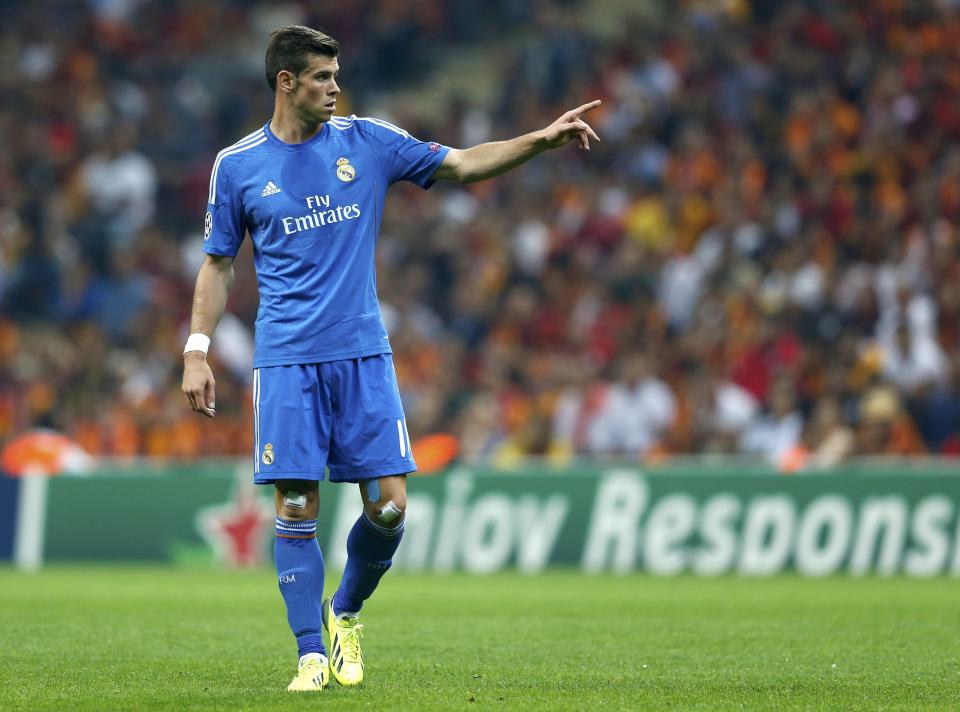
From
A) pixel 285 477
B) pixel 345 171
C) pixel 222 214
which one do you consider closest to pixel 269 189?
pixel 222 214

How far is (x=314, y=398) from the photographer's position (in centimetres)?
659

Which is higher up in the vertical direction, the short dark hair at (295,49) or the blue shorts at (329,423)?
the short dark hair at (295,49)

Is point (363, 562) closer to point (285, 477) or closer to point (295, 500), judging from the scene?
point (295, 500)

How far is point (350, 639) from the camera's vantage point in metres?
6.77

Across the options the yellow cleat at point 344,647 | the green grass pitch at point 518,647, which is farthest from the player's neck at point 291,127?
the green grass pitch at point 518,647

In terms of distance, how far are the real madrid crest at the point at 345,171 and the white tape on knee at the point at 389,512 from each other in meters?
1.32

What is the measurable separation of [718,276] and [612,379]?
5.36 feet

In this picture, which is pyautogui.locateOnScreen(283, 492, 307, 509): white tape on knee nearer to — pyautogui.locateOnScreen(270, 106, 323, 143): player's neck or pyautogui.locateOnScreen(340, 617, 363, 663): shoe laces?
pyautogui.locateOnScreen(340, 617, 363, 663): shoe laces

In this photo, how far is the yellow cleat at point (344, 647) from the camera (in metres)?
6.61

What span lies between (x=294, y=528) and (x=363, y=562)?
405 millimetres

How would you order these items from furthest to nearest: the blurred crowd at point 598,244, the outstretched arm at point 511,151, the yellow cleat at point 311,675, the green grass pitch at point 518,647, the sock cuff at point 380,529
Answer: the blurred crowd at point 598,244 < the sock cuff at point 380,529 < the outstretched arm at point 511,151 < the yellow cleat at point 311,675 < the green grass pitch at point 518,647

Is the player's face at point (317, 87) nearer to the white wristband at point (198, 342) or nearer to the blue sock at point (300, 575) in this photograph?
the white wristband at point (198, 342)

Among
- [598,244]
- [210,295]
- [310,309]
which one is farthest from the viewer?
[598,244]

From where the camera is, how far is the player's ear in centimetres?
660
